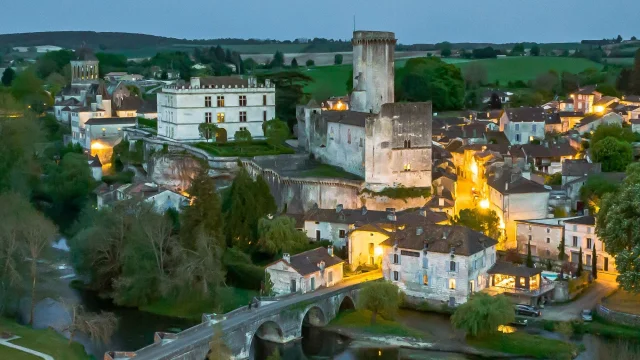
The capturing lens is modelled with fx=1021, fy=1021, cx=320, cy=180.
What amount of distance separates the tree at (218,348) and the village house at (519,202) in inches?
625

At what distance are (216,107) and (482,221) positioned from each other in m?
20.1

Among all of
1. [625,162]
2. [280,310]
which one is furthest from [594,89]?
[280,310]

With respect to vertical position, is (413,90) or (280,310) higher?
(413,90)

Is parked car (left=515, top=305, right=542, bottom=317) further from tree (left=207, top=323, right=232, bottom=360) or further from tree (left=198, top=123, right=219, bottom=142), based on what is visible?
tree (left=198, top=123, right=219, bottom=142)

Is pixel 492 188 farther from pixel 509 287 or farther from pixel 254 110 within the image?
pixel 254 110

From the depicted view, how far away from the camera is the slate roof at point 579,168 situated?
45.6m

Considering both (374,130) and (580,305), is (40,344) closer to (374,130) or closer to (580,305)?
(580,305)

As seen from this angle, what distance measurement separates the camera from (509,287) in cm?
3641

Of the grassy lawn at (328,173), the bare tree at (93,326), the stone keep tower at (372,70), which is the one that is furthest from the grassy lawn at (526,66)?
the bare tree at (93,326)

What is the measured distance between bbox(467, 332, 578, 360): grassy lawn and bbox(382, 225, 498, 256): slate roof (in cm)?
392

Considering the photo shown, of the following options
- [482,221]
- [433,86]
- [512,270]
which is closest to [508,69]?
[433,86]

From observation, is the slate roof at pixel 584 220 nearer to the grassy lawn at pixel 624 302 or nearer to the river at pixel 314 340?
the grassy lawn at pixel 624 302

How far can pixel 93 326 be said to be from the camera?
32062 mm

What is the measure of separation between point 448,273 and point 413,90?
133 ft
